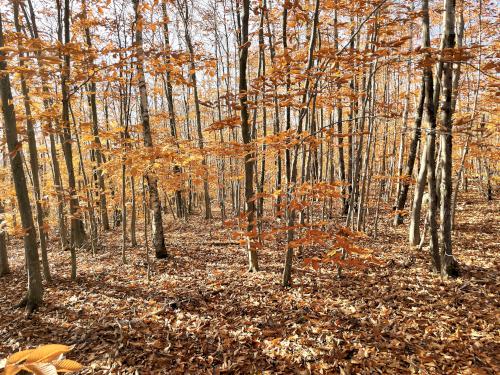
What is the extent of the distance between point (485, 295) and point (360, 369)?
3.51m

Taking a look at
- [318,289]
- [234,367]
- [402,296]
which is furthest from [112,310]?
[402,296]

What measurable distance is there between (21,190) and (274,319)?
5.54 meters

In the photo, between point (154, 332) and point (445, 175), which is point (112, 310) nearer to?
point (154, 332)

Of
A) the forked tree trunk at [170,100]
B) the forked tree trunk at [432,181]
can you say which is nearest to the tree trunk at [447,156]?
the forked tree trunk at [432,181]

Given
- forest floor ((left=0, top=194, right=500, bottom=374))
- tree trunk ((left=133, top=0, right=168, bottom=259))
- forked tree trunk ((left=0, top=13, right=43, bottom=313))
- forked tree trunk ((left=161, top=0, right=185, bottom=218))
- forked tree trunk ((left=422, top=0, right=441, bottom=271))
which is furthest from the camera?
forked tree trunk ((left=161, top=0, right=185, bottom=218))

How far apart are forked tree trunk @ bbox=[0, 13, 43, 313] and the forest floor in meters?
0.36

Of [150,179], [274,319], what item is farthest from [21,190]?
[274,319]

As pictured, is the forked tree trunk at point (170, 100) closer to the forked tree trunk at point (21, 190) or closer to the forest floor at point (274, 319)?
the forked tree trunk at point (21, 190)

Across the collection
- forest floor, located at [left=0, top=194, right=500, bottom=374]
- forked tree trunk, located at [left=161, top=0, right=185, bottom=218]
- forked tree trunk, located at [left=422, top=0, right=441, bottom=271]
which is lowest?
forest floor, located at [left=0, top=194, right=500, bottom=374]

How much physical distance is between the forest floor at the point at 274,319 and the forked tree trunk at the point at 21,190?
1.18 feet

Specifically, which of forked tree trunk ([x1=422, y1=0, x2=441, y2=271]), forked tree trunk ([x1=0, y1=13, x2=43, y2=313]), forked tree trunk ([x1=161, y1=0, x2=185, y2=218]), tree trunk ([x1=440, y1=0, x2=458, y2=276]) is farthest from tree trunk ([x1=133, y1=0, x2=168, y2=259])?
tree trunk ([x1=440, y1=0, x2=458, y2=276])

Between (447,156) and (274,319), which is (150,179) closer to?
(274,319)

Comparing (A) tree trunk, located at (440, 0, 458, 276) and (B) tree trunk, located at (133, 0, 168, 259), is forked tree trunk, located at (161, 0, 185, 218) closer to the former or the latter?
(B) tree trunk, located at (133, 0, 168, 259)

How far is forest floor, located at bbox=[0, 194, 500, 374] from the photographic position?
13.3ft
